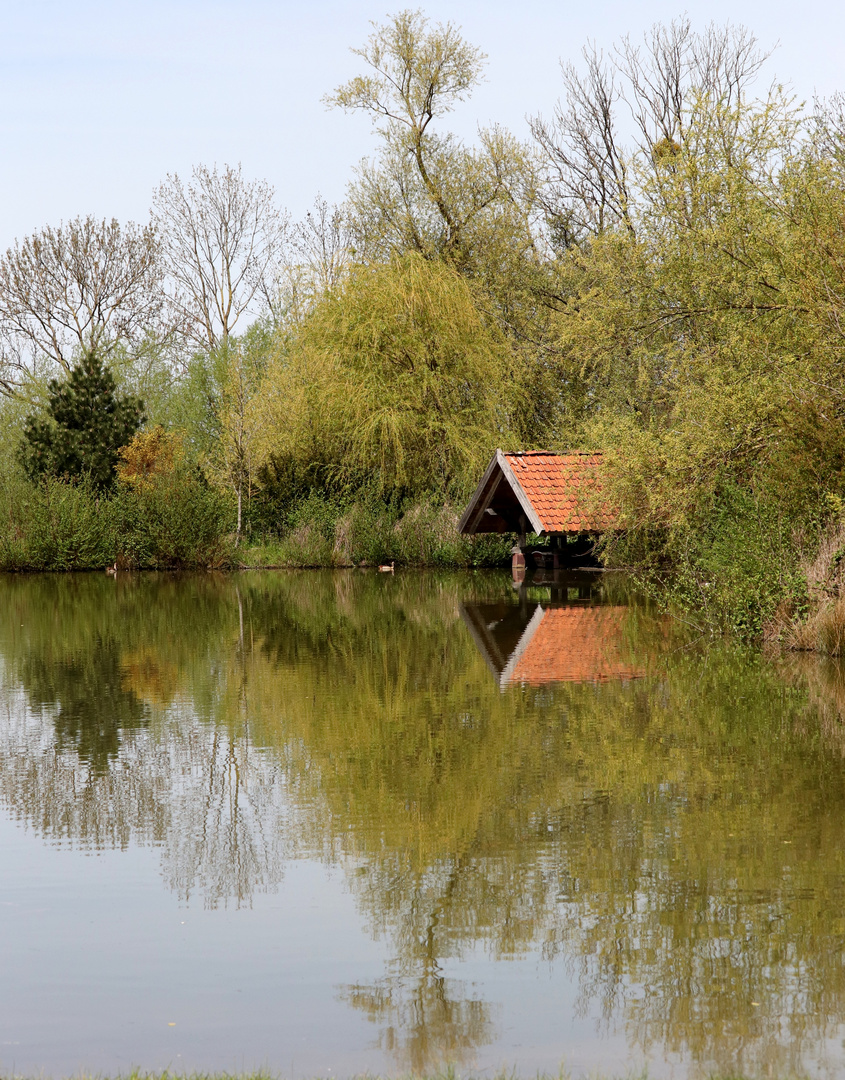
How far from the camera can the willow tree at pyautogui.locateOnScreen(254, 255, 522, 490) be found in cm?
3603

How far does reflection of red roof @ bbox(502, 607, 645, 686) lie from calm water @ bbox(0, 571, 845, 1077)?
6.9 inches

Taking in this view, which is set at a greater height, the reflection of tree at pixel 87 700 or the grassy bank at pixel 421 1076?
the grassy bank at pixel 421 1076

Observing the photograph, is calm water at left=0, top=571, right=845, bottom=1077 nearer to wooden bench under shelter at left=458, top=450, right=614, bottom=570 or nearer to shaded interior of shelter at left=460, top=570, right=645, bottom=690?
shaded interior of shelter at left=460, top=570, right=645, bottom=690

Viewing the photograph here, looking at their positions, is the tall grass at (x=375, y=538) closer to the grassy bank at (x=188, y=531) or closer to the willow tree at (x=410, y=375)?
the grassy bank at (x=188, y=531)

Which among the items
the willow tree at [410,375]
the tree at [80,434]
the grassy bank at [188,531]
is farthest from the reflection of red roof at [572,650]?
the tree at [80,434]

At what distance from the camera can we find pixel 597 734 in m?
10.2

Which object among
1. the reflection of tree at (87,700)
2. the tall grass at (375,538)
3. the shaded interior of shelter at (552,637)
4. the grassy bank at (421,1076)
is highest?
the tall grass at (375,538)

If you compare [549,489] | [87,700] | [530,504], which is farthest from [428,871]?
[549,489]

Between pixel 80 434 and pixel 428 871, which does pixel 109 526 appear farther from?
pixel 428 871

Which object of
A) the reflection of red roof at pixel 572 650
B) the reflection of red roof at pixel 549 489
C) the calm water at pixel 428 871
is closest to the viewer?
the calm water at pixel 428 871

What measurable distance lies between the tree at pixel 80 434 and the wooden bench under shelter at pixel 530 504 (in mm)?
12353

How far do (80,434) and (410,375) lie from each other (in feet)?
34.5

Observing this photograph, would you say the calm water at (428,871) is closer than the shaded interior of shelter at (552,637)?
Yes

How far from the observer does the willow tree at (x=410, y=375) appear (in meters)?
36.0
